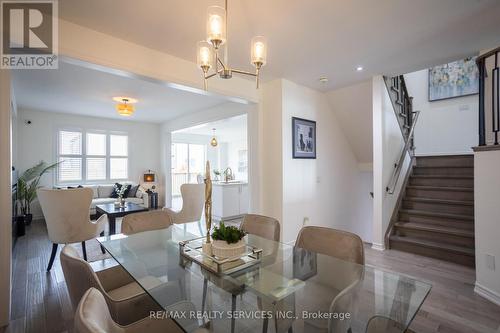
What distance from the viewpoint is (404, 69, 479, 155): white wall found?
15.4 feet

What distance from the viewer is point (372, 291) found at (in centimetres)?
139

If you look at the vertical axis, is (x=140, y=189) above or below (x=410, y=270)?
above

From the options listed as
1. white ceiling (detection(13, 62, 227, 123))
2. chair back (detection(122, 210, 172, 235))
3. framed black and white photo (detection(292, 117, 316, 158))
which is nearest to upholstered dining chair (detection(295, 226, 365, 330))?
chair back (detection(122, 210, 172, 235))

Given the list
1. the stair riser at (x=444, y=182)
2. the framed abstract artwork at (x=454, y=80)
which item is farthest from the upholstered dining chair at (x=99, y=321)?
the framed abstract artwork at (x=454, y=80)

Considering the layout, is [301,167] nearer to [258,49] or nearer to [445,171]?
[258,49]

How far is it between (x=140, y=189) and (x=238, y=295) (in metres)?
6.47

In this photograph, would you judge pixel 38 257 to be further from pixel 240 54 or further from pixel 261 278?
pixel 240 54

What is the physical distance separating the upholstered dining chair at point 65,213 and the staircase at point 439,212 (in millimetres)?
4438

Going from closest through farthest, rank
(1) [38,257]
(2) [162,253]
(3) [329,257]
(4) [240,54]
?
1. (3) [329,257]
2. (2) [162,253]
3. (4) [240,54]
4. (1) [38,257]

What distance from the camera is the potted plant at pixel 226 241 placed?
1.55 meters

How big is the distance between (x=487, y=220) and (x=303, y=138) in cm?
240

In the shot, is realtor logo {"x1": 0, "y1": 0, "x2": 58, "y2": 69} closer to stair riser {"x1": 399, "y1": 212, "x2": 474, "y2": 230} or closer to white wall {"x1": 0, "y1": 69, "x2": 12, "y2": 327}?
white wall {"x1": 0, "y1": 69, "x2": 12, "y2": 327}

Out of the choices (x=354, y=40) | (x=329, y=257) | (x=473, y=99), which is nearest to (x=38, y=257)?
(x=329, y=257)

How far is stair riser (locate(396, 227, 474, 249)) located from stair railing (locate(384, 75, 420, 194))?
0.66 meters
